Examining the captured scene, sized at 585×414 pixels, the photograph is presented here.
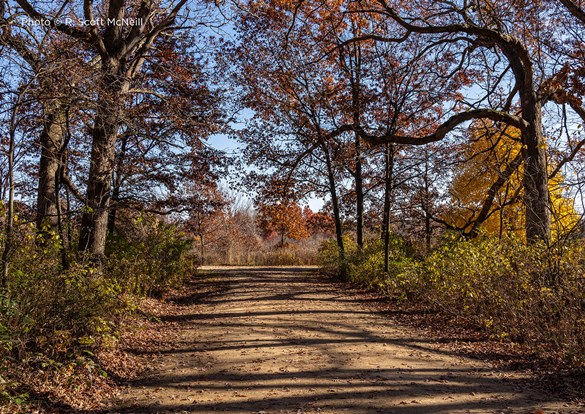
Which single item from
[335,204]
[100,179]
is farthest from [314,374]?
[335,204]

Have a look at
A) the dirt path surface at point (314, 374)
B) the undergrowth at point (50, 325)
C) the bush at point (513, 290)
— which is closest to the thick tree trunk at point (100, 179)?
the undergrowth at point (50, 325)

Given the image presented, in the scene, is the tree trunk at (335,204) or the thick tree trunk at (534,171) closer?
the thick tree trunk at (534,171)

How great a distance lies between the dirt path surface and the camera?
4.54m

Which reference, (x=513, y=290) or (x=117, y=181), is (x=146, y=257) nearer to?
(x=117, y=181)

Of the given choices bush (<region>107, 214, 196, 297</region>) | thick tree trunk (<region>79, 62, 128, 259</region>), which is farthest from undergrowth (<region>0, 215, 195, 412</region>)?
bush (<region>107, 214, 196, 297</region>)

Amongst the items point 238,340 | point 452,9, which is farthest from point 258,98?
point 238,340

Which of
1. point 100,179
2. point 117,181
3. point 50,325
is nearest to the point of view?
point 50,325

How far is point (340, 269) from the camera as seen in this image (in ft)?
58.3

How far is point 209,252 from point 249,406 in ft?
92.7

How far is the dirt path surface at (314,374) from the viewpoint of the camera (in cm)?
454

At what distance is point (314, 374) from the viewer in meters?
5.47

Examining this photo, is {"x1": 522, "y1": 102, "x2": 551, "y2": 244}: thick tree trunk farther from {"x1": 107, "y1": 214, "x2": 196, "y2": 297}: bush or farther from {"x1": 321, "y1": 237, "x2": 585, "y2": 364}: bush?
{"x1": 107, "y1": 214, "x2": 196, "y2": 297}: bush

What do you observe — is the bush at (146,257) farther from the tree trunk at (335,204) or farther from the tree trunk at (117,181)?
the tree trunk at (335,204)

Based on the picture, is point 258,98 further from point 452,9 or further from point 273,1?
point 452,9
